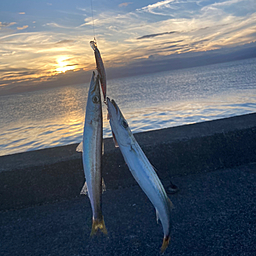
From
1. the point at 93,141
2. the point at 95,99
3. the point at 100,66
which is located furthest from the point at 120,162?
the point at 100,66

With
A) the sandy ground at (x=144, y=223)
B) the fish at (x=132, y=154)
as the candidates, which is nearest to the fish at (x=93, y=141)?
the fish at (x=132, y=154)

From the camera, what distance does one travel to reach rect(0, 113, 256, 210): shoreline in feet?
12.8

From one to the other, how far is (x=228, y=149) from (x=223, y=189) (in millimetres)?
1002

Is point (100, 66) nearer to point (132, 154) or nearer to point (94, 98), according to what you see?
point (94, 98)

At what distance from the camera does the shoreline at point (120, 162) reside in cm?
389

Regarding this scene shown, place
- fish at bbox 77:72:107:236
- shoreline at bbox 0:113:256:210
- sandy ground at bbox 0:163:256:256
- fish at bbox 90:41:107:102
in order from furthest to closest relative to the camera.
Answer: shoreline at bbox 0:113:256:210
sandy ground at bbox 0:163:256:256
fish at bbox 77:72:107:236
fish at bbox 90:41:107:102

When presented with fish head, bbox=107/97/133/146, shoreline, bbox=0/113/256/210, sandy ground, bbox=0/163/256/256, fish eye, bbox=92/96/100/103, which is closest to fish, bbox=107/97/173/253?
fish head, bbox=107/97/133/146

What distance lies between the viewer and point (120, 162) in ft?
13.5

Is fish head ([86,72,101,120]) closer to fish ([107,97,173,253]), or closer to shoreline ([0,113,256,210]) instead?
fish ([107,97,173,253])

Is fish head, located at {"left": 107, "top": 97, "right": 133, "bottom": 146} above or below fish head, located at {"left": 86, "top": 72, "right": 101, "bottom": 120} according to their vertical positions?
below

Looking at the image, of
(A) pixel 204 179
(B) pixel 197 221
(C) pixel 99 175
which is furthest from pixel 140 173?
(A) pixel 204 179

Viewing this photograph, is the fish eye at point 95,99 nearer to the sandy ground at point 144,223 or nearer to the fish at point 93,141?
the fish at point 93,141

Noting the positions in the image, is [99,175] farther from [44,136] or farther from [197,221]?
[44,136]

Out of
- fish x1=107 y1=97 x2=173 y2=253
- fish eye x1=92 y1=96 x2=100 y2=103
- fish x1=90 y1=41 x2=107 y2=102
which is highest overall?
fish x1=90 y1=41 x2=107 y2=102
